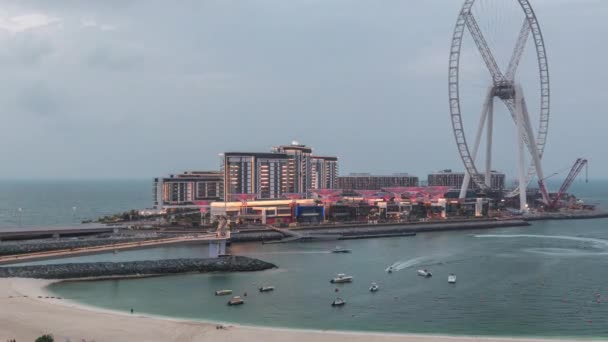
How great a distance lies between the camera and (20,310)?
57.8 ft

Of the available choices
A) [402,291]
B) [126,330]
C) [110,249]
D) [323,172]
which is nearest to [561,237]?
[402,291]

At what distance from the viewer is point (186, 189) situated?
5791cm

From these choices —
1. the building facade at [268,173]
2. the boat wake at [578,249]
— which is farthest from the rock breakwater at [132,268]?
the building facade at [268,173]

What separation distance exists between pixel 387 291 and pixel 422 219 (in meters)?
29.9

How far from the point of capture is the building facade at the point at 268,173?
176ft

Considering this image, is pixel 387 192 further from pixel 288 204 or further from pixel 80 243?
pixel 80 243

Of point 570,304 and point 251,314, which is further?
point 570,304

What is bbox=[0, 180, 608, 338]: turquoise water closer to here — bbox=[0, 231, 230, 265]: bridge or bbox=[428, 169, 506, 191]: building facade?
bbox=[0, 231, 230, 265]: bridge

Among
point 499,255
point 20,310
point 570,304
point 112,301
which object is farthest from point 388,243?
point 20,310

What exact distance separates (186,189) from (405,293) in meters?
38.8

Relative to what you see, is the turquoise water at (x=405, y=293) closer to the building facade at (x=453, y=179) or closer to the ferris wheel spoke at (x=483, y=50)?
the ferris wheel spoke at (x=483, y=50)

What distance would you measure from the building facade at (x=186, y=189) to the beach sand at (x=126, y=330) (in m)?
38.3

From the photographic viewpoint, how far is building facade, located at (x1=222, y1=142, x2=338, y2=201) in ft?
176

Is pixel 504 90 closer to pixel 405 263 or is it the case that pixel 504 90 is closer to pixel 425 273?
pixel 405 263
